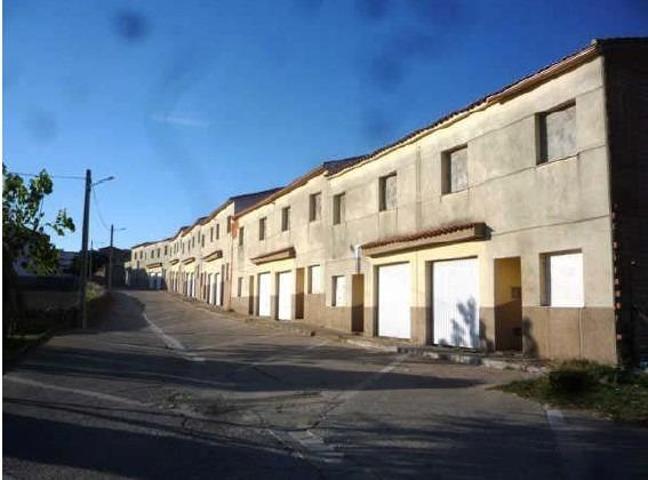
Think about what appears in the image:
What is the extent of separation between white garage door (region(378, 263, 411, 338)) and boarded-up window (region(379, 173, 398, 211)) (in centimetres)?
191

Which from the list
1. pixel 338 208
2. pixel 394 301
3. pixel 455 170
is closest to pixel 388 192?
pixel 394 301

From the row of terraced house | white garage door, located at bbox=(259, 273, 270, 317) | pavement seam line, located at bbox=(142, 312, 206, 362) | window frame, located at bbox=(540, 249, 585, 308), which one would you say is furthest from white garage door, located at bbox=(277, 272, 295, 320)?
window frame, located at bbox=(540, 249, 585, 308)

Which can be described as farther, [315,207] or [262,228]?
[262,228]

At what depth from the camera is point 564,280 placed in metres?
14.0

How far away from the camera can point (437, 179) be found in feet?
60.6

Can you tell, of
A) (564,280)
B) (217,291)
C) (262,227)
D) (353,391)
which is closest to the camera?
(353,391)

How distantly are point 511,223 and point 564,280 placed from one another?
1.96m

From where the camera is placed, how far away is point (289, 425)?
857 cm

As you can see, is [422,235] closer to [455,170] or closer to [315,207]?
[455,170]

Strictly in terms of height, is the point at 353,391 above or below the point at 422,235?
below

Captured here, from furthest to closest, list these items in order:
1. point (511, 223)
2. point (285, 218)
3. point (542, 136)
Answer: point (285, 218) → point (511, 223) → point (542, 136)

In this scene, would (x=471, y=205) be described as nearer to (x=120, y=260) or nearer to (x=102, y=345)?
(x=102, y=345)

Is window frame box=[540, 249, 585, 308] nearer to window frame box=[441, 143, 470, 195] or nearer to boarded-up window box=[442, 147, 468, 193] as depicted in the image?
boarded-up window box=[442, 147, 468, 193]

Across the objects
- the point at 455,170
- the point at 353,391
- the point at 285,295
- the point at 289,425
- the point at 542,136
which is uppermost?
the point at 542,136
